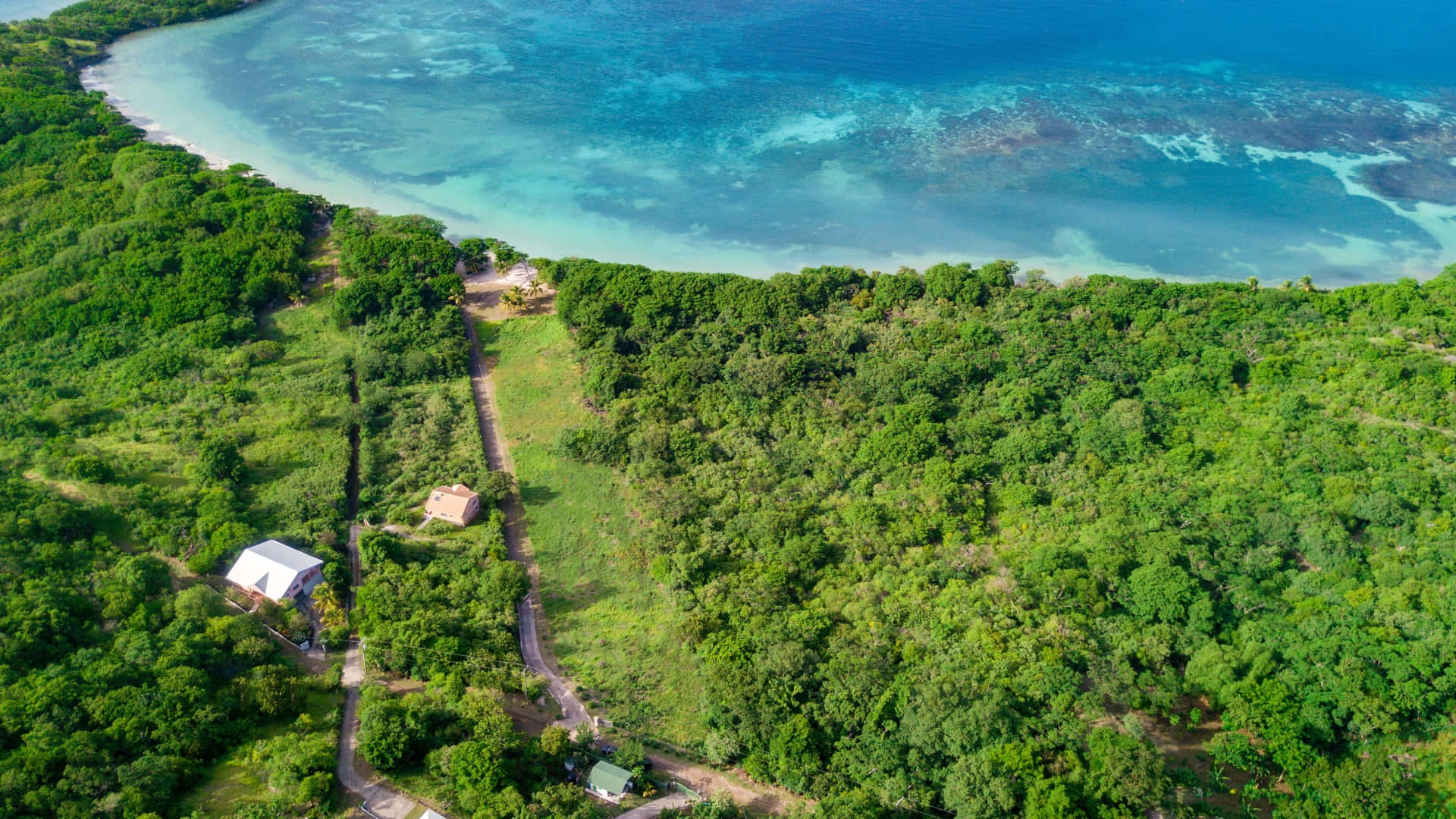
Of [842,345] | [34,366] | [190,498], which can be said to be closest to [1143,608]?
[842,345]

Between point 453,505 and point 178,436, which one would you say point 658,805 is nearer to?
point 453,505

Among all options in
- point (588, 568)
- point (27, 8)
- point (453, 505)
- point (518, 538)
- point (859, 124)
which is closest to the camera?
point (588, 568)

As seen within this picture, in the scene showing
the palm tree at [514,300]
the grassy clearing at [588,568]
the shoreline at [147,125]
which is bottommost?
the grassy clearing at [588,568]

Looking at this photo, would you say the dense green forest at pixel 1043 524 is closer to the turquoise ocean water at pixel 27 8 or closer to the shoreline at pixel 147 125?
the shoreline at pixel 147 125

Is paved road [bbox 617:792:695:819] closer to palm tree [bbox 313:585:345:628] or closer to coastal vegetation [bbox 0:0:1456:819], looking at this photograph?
coastal vegetation [bbox 0:0:1456:819]

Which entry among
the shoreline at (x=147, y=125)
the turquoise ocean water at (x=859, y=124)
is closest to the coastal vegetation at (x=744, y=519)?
the turquoise ocean water at (x=859, y=124)

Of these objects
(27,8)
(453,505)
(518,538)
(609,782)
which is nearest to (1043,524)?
(609,782)
